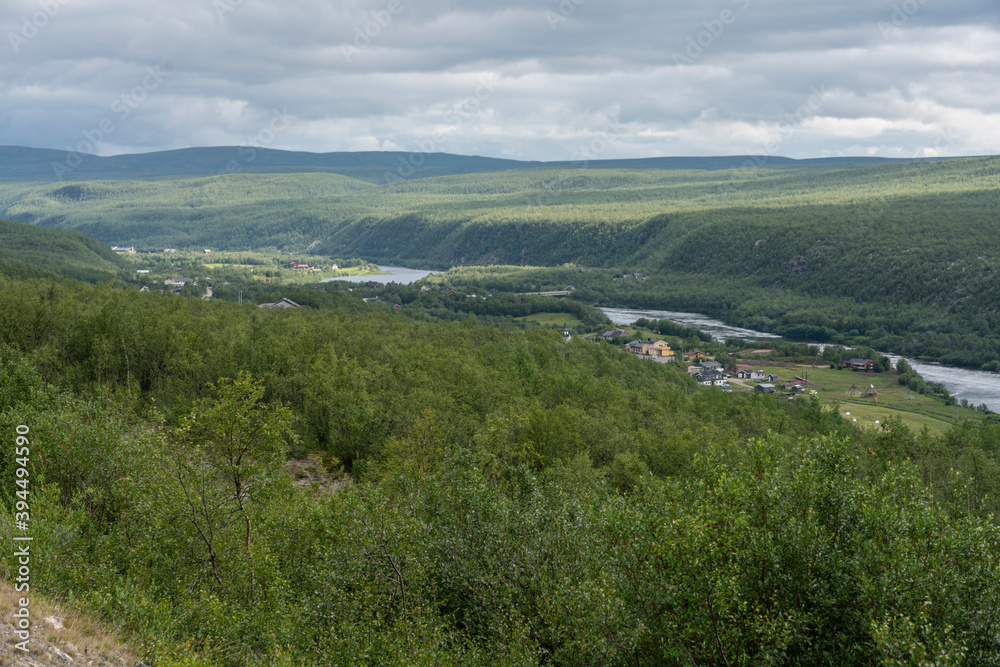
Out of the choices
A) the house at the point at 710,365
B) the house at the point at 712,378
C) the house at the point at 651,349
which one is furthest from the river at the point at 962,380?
the house at the point at 712,378

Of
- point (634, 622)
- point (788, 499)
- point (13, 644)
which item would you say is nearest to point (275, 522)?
point (13, 644)

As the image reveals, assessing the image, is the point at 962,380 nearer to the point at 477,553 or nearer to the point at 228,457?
the point at 477,553

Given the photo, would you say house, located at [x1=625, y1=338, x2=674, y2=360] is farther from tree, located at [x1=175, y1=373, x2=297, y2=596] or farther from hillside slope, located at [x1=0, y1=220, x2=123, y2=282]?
tree, located at [x1=175, y1=373, x2=297, y2=596]

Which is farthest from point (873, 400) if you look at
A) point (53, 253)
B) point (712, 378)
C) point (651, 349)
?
point (53, 253)

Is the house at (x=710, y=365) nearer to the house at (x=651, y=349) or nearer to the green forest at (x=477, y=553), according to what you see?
the house at (x=651, y=349)

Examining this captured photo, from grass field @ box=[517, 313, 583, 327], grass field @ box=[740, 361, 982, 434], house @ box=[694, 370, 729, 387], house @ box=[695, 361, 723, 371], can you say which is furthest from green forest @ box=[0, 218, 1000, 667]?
grass field @ box=[517, 313, 583, 327]

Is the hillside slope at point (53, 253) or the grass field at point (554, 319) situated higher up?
the hillside slope at point (53, 253)
